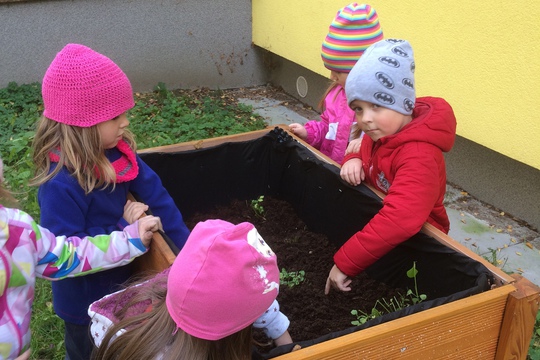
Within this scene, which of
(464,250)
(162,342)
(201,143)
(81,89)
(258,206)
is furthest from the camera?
(258,206)

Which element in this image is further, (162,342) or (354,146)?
(354,146)

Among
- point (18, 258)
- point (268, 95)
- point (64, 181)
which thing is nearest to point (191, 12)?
point (268, 95)

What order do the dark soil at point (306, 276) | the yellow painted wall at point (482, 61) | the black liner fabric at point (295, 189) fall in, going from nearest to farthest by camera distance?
1. the black liner fabric at point (295, 189)
2. the dark soil at point (306, 276)
3. the yellow painted wall at point (482, 61)

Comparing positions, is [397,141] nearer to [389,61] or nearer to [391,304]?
[389,61]

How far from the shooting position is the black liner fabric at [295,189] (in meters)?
2.03

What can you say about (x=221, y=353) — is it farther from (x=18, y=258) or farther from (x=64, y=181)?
(x=64, y=181)

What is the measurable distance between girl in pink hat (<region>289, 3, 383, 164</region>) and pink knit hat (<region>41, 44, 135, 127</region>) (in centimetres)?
107

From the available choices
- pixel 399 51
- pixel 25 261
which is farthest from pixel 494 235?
pixel 25 261

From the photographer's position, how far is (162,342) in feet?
3.95

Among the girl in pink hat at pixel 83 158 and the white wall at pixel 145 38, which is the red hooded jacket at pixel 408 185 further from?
the white wall at pixel 145 38

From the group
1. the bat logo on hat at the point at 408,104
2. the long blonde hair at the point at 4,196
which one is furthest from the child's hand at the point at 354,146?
the long blonde hair at the point at 4,196

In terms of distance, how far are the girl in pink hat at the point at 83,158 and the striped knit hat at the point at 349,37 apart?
101cm

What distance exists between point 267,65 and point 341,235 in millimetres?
4159

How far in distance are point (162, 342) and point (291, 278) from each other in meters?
1.40
